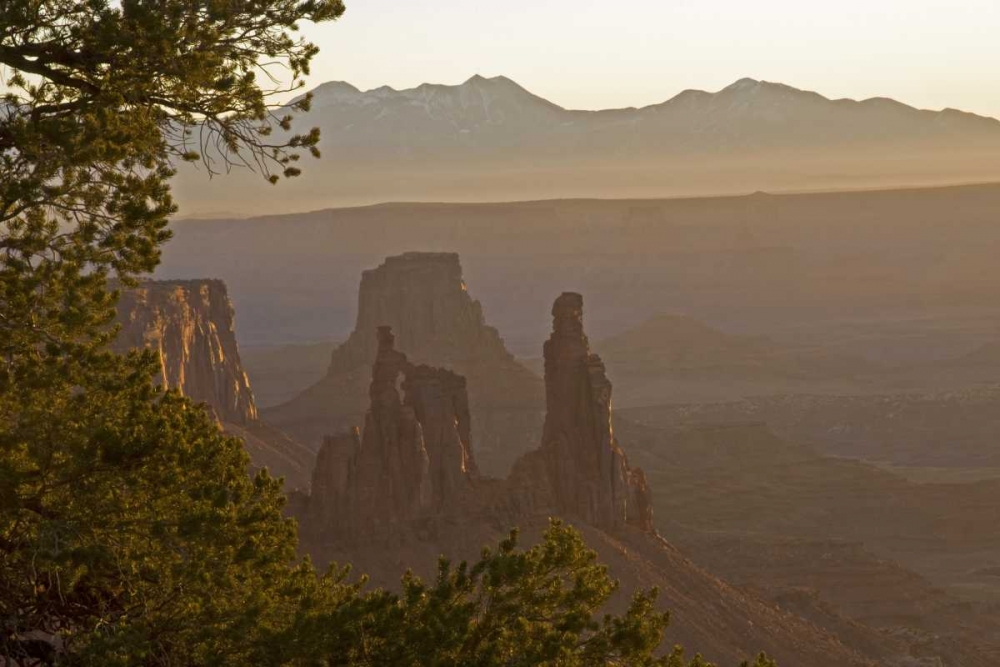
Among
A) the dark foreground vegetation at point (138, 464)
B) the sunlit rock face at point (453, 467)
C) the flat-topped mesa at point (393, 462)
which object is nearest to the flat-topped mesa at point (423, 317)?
the sunlit rock face at point (453, 467)

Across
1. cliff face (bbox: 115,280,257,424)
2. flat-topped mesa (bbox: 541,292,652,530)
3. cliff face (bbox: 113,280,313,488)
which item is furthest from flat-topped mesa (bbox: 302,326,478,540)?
cliff face (bbox: 115,280,257,424)

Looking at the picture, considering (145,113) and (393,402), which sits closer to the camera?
(145,113)

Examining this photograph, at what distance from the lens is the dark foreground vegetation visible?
25047 millimetres

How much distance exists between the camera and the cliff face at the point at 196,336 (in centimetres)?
12706

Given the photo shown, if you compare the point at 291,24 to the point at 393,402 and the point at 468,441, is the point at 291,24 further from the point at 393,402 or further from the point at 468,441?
the point at 468,441

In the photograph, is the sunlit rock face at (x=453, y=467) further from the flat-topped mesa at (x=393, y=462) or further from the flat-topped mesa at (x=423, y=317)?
the flat-topped mesa at (x=423, y=317)

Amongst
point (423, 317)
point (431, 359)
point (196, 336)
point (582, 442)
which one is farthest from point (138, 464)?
point (423, 317)

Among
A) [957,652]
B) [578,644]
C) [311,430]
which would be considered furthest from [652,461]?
[578,644]

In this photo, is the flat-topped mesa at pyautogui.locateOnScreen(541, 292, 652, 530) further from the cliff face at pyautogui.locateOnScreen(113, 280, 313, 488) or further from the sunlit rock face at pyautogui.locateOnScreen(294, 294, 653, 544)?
the cliff face at pyautogui.locateOnScreen(113, 280, 313, 488)

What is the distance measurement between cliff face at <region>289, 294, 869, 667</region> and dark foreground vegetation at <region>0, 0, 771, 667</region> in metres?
50.7

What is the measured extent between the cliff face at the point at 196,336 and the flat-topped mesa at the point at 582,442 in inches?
1459

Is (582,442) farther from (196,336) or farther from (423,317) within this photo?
(423,317)

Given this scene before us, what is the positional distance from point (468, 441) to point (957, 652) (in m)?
33.0

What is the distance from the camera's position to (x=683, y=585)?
8662 cm
